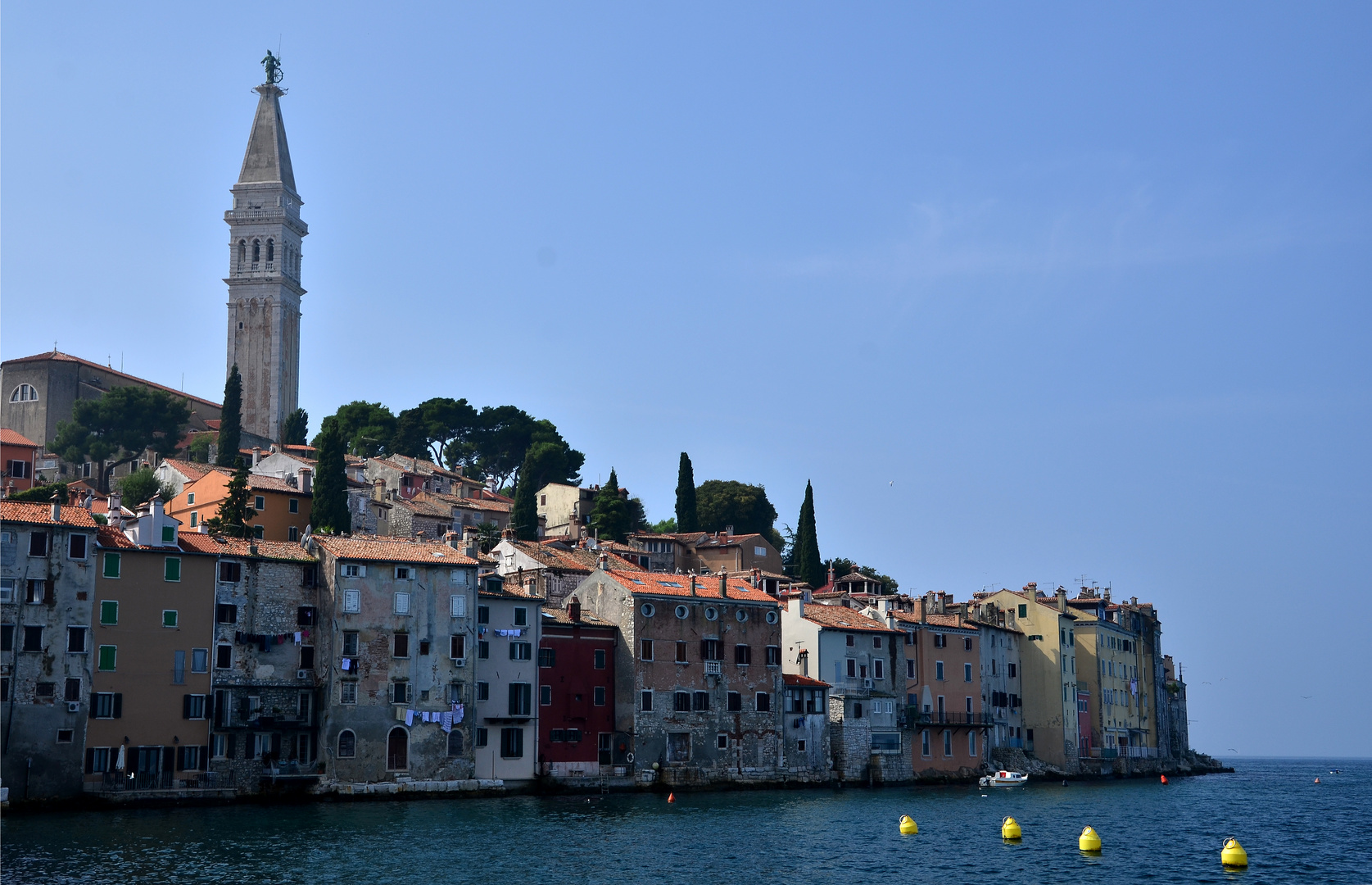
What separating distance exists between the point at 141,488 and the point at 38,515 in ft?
124

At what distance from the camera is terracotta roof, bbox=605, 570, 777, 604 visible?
7006cm

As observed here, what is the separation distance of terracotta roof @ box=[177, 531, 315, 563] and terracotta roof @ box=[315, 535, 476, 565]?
41.6 inches

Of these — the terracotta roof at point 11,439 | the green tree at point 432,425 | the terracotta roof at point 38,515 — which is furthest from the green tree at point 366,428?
the terracotta roof at point 38,515

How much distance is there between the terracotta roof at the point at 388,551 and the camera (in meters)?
61.8

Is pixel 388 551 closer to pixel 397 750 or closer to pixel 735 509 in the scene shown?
pixel 397 750

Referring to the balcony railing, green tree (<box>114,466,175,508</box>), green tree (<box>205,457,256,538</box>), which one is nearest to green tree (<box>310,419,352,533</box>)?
green tree (<box>205,457,256,538</box>)

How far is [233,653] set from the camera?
59.0m

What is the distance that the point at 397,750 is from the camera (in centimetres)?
6062

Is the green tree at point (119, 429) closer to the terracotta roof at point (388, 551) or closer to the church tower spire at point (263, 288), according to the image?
the church tower spire at point (263, 288)

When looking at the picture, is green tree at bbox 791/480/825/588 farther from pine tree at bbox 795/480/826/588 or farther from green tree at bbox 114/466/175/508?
green tree at bbox 114/466/175/508

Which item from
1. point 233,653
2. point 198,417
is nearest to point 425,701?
point 233,653

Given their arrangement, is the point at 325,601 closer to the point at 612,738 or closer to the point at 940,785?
the point at 612,738

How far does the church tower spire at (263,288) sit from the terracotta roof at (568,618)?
62438mm

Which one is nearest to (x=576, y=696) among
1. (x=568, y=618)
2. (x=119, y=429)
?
(x=568, y=618)
